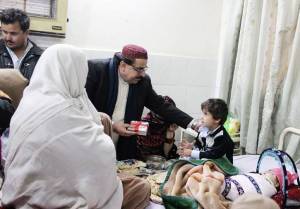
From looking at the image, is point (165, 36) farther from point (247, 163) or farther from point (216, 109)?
point (247, 163)

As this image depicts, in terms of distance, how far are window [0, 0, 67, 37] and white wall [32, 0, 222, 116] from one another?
0.10 metres

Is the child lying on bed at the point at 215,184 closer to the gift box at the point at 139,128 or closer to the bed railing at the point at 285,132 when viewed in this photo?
the bed railing at the point at 285,132

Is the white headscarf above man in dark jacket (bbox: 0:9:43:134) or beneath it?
beneath

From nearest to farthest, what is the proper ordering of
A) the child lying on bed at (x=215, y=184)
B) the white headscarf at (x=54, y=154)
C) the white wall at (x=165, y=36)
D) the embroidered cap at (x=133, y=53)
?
the white headscarf at (x=54, y=154) → the child lying on bed at (x=215, y=184) → the embroidered cap at (x=133, y=53) → the white wall at (x=165, y=36)

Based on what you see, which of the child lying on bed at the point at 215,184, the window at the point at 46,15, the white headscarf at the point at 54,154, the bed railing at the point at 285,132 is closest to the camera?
the white headscarf at the point at 54,154

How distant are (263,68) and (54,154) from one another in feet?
6.73

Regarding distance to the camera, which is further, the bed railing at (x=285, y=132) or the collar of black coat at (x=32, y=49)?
the collar of black coat at (x=32, y=49)

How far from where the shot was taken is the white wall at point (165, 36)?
3.12 meters

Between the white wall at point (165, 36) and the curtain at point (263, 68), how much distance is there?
0.91ft

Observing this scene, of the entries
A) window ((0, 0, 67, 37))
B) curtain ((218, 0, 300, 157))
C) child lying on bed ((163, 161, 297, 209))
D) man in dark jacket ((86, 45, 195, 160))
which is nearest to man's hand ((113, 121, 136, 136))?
man in dark jacket ((86, 45, 195, 160))

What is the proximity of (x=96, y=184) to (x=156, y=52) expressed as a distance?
202cm

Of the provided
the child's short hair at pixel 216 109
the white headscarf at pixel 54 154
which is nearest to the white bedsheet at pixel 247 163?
the child's short hair at pixel 216 109

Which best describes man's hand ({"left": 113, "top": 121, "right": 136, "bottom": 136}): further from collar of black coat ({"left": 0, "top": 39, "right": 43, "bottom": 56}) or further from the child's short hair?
collar of black coat ({"left": 0, "top": 39, "right": 43, "bottom": 56})

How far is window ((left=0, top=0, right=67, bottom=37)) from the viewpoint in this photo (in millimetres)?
2848
